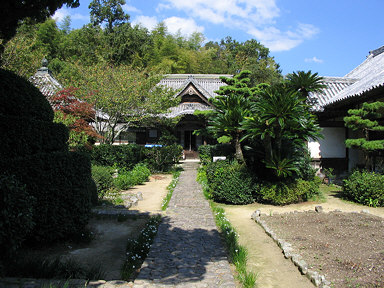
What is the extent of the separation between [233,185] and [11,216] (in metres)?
6.18

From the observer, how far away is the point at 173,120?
16906mm

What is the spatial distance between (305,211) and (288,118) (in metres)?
2.56

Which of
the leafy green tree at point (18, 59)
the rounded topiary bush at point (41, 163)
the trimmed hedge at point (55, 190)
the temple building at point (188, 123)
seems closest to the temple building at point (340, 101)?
the leafy green tree at point (18, 59)

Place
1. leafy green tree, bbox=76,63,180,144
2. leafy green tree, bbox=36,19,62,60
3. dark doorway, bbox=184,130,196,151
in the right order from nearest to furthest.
A: leafy green tree, bbox=76,63,180,144, dark doorway, bbox=184,130,196,151, leafy green tree, bbox=36,19,62,60

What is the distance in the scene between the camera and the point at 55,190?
4.25 metres

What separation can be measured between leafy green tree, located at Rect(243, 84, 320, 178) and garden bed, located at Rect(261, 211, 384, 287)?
1598mm

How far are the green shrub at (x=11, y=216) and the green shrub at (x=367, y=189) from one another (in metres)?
8.78

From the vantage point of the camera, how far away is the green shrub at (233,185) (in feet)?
26.9

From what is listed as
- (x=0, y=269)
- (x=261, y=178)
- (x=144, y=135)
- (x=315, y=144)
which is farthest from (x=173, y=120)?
(x=0, y=269)

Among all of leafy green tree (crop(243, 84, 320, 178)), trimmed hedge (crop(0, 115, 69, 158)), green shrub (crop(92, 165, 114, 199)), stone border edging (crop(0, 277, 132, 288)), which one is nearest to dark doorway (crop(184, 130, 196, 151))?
green shrub (crop(92, 165, 114, 199))

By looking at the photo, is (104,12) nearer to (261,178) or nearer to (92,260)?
(261,178)

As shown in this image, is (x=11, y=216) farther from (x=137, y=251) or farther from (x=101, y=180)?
(x=101, y=180)

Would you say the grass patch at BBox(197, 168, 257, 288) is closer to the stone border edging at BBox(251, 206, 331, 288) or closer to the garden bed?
the stone border edging at BBox(251, 206, 331, 288)

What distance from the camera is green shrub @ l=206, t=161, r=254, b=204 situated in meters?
8.21
